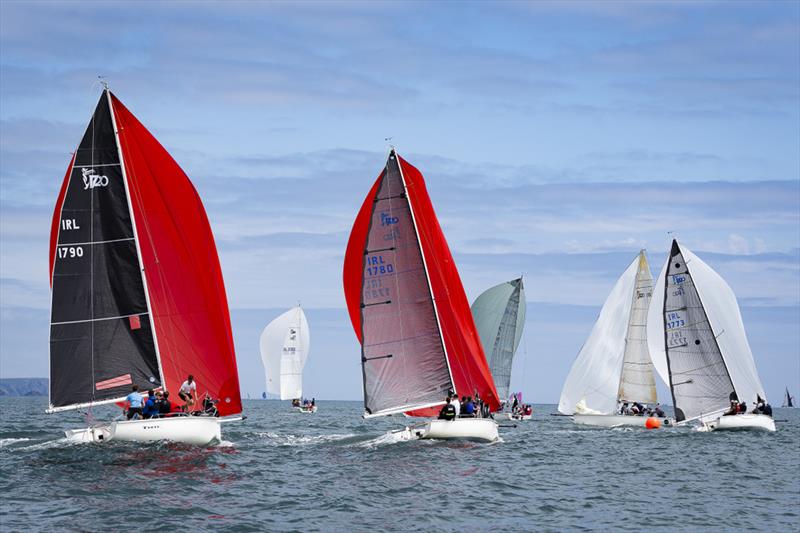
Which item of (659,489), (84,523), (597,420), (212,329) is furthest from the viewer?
(597,420)

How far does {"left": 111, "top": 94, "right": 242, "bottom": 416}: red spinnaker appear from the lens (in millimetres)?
33719

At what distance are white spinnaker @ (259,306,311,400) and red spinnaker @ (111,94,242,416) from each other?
71687 millimetres

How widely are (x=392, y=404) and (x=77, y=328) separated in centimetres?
→ 1067

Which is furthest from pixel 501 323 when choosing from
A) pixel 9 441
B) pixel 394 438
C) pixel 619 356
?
pixel 9 441

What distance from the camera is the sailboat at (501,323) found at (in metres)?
74.0

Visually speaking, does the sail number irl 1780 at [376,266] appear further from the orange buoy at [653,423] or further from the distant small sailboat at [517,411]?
the distant small sailboat at [517,411]

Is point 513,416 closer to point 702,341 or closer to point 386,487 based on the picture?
point 702,341

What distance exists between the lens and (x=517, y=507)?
24.2 meters

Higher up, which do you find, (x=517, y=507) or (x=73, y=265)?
(x=73, y=265)

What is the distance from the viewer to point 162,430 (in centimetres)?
A: 3033

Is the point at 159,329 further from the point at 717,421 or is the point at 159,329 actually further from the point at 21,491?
the point at 717,421

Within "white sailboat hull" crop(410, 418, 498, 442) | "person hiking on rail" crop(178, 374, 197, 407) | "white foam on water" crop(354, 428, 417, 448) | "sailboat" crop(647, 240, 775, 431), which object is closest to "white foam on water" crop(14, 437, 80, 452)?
"person hiking on rail" crop(178, 374, 197, 407)

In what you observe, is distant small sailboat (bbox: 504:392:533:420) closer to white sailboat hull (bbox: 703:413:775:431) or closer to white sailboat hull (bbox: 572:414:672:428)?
white sailboat hull (bbox: 572:414:672:428)

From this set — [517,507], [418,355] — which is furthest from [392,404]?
[517,507]
